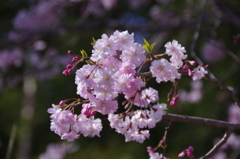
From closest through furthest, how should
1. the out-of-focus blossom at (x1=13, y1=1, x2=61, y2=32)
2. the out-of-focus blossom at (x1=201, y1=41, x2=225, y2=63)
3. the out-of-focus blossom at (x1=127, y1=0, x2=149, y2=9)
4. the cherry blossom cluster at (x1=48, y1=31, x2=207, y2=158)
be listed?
1. the cherry blossom cluster at (x1=48, y1=31, x2=207, y2=158)
2. the out-of-focus blossom at (x1=13, y1=1, x2=61, y2=32)
3. the out-of-focus blossom at (x1=201, y1=41, x2=225, y2=63)
4. the out-of-focus blossom at (x1=127, y1=0, x2=149, y2=9)

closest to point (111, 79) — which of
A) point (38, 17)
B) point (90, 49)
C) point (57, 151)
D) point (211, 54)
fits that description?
point (90, 49)

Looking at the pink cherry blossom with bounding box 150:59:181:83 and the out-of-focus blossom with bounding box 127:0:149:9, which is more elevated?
the out-of-focus blossom with bounding box 127:0:149:9

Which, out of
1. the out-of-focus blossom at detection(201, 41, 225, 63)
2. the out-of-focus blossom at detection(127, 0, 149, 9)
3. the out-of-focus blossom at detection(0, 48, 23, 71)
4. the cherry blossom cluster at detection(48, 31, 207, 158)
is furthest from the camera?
the out-of-focus blossom at detection(127, 0, 149, 9)

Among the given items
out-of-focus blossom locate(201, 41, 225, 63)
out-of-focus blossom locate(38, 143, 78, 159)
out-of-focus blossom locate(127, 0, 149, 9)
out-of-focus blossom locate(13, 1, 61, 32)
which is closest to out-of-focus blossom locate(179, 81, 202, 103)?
out-of-focus blossom locate(201, 41, 225, 63)

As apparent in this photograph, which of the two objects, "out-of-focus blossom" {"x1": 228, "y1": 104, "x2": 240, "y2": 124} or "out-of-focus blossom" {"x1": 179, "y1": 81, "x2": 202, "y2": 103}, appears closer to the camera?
"out-of-focus blossom" {"x1": 228, "y1": 104, "x2": 240, "y2": 124}

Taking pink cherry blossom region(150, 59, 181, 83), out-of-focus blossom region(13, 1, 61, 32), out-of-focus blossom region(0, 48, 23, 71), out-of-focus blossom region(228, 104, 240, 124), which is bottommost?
pink cherry blossom region(150, 59, 181, 83)

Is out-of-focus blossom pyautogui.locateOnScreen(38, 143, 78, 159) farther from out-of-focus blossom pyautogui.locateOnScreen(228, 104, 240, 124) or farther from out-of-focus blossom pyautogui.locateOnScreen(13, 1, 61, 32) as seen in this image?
out-of-focus blossom pyautogui.locateOnScreen(228, 104, 240, 124)

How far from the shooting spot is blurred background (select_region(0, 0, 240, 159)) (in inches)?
137

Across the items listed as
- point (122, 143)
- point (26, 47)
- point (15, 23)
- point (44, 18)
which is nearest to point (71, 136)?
point (26, 47)

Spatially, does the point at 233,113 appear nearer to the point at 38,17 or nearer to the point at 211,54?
the point at 211,54

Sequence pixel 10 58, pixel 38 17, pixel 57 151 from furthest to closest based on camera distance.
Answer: pixel 57 151, pixel 38 17, pixel 10 58

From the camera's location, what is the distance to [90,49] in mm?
4672

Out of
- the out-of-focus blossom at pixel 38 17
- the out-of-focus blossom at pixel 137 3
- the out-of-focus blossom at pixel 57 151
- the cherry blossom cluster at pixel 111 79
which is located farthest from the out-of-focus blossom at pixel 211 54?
the cherry blossom cluster at pixel 111 79

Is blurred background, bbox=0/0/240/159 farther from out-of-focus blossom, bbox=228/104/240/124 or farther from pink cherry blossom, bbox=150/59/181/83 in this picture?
pink cherry blossom, bbox=150/59/181/83
